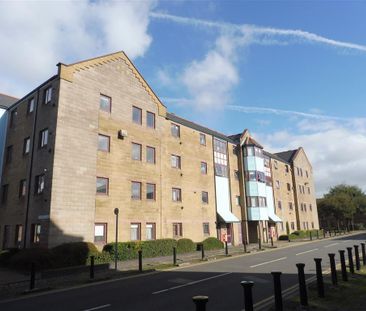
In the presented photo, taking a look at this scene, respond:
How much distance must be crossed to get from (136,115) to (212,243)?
46.4 ft

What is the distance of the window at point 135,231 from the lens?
84.6ft

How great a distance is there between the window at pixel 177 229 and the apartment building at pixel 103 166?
0.09 m

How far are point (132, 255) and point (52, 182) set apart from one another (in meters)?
7.47

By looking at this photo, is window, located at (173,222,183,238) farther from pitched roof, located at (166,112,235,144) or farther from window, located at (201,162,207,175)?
pitched roof, located at (166,112,235,144)

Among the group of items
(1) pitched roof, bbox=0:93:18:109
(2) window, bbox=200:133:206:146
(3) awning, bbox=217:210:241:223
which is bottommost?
(3) awning, bbox=217:210:241:223

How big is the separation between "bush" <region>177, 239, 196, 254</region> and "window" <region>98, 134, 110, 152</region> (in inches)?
396

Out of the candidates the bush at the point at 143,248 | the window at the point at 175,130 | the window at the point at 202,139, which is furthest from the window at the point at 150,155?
the window at the point at 202,139

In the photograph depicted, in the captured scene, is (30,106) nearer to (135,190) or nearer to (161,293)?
(135,190)

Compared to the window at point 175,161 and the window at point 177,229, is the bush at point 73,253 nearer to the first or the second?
the window at point 177,229

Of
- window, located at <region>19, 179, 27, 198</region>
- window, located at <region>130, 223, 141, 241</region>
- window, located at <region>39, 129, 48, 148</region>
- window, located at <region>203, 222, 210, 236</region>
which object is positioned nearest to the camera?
window, located at <region>39, 129, 48, 148</region>

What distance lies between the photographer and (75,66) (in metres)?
24.1

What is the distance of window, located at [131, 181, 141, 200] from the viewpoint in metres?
26.6

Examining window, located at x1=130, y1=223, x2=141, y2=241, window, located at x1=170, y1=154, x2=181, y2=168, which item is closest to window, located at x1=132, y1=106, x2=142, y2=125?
window, located at x1=170, y1=154, x2=181, y2=168

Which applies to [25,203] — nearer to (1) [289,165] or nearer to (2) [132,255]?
(2) [132,255]
